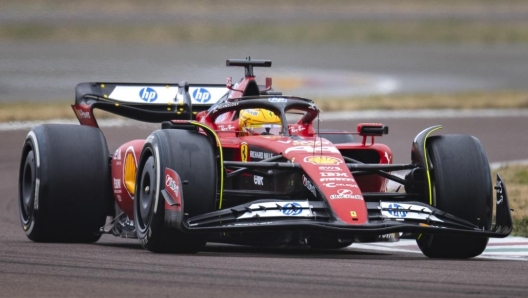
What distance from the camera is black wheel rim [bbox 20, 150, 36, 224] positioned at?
11938 mm

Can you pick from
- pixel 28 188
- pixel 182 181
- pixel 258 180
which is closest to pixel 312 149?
pixel 258 180

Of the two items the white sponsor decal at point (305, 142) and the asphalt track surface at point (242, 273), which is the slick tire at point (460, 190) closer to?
the asphalt track surface at point (242, 273)

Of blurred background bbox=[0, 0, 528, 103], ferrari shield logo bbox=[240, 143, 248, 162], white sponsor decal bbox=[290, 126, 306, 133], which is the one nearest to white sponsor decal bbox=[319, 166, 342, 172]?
ferrari shield logo bbox=[240, 143, 248, 162]

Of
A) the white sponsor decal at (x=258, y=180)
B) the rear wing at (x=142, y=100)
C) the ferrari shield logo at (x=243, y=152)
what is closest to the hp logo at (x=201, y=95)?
the rear wing at (x=142, y=100)

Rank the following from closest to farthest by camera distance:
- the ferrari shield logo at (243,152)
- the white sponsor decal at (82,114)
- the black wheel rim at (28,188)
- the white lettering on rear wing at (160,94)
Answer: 1. the ferrari shield logo at (243,152)
2. the black wheel rim at (28,188)
3. the white sponsor decal at (82,114)
4. the white lettering on rear wing at (160,94)

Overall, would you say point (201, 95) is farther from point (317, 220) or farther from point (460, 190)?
point (317, 220)

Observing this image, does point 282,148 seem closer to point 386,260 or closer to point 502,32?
point 386,260

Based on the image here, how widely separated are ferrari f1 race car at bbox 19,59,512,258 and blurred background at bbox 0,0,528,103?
50.6 feet

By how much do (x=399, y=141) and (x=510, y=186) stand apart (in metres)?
5.22

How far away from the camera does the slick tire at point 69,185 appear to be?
456 inches

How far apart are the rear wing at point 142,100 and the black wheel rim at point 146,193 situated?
92.7 inches

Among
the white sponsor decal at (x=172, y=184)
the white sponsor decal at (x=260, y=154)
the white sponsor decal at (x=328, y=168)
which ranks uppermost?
the white sponsor decal at (x=260, y=154)

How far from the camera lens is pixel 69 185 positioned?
38.0 feet

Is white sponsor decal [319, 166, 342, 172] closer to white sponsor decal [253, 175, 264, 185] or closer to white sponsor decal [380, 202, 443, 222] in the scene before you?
white sponsor decal [380, 202, 443, 222]
